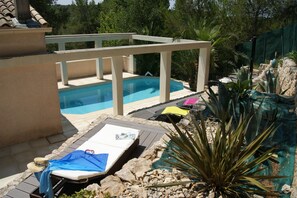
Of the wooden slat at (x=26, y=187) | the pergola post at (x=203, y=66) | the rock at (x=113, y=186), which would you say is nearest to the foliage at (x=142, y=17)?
the pergola post at (x=203, y=66)

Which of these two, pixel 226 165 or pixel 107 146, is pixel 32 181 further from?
pixel 226 165

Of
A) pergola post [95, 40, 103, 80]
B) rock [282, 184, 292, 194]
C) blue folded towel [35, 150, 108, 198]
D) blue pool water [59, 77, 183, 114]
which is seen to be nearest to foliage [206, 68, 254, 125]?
rock [282, 184, 292, 194]

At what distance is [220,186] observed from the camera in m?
4.60

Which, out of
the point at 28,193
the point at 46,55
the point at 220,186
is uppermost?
the point at 46,55

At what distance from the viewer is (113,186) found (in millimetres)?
5254

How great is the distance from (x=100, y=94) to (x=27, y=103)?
861 cm

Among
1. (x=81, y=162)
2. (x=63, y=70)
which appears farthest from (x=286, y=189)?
(x=63, y=70)

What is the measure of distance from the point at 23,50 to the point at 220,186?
9865mm

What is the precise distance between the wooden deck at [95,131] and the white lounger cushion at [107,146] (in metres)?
0.47

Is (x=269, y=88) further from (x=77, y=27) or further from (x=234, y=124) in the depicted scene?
(x=77, y=27)

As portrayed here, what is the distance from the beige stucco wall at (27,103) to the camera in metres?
11.1

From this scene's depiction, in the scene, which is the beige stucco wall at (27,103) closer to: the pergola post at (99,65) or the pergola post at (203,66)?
the pergola post at (203,66)

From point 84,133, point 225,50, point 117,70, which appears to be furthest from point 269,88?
point 225,50

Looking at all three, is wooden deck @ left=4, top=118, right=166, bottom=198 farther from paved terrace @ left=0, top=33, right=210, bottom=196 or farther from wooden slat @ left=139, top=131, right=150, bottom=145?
paved terrace @ left=0, top=33, right=210, bottom=196
